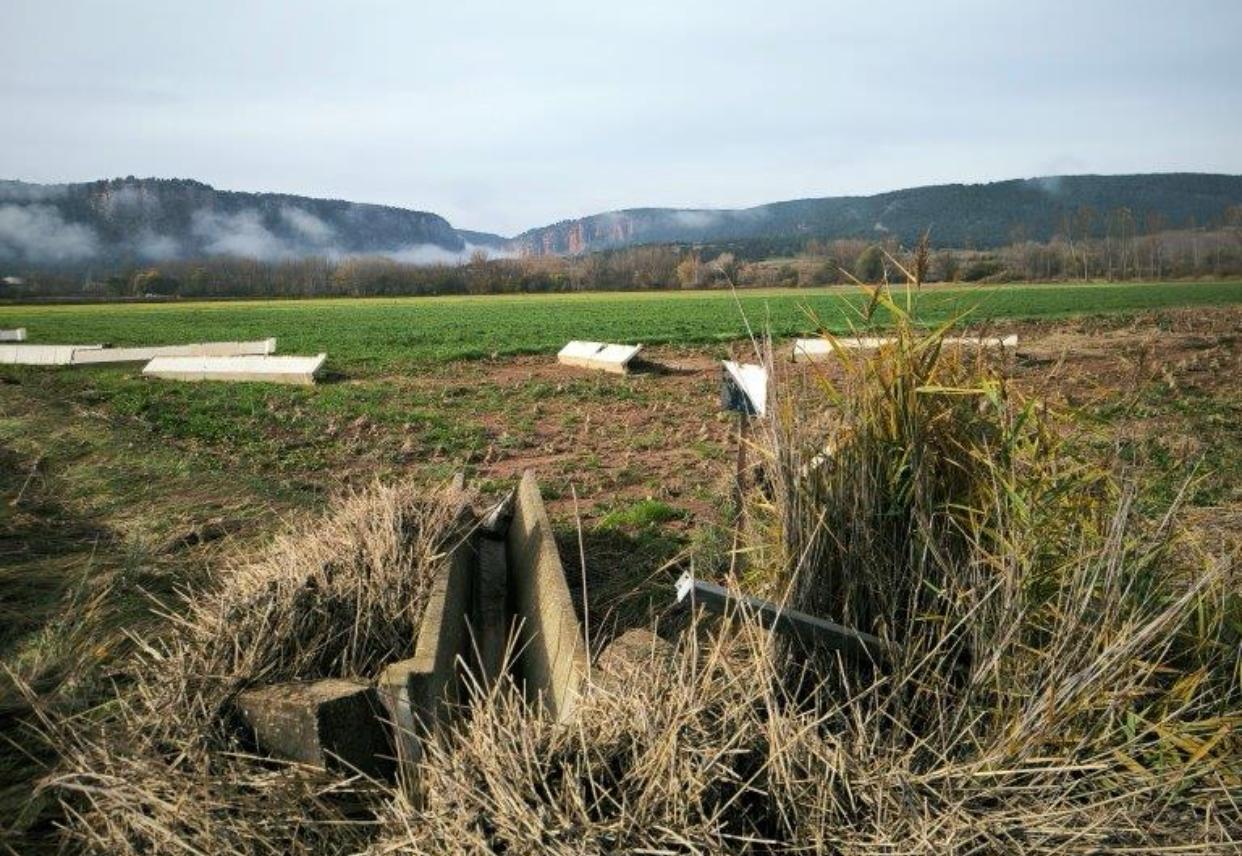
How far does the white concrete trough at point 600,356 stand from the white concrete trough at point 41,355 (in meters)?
12.8

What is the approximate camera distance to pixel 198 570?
21.0ft

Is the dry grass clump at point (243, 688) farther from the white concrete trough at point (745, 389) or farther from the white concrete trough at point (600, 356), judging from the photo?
the white concrete trough at point (600, 356)

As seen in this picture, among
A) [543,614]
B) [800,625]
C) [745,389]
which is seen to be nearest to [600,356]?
[543,614]

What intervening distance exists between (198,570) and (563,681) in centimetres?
357

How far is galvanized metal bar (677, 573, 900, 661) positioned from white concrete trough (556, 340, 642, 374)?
16.9m

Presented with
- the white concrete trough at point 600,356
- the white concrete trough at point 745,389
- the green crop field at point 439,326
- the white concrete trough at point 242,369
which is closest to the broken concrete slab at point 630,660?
the white concrete trough at point 745,389

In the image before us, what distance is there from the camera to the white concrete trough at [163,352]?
2316 centimetres

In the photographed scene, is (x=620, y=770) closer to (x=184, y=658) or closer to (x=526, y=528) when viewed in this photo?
(x=184, y=658)

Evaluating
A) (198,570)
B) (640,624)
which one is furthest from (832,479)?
(198,570)

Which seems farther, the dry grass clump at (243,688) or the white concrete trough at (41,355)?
the white concrete trough at (41,355)

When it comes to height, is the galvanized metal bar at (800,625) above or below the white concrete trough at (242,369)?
below

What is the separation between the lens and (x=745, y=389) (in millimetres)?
4254

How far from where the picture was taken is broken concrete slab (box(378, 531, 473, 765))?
3508mm

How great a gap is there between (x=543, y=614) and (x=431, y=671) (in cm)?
126
